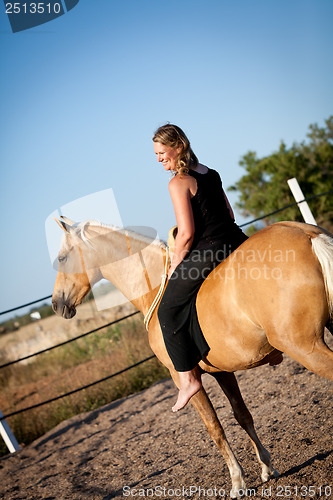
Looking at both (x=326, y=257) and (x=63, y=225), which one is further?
(x=63, y=225)

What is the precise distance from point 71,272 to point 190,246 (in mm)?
1368

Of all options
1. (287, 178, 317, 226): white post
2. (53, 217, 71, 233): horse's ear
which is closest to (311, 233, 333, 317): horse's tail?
(53, 217, 71, 233): horse's ear

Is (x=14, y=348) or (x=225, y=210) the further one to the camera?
(x=14, y=348)

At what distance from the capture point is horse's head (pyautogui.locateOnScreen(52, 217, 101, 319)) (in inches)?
144

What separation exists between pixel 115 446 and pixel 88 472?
1.98ft

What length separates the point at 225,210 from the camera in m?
2.96

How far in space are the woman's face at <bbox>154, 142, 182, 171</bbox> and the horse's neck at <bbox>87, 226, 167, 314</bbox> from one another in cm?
82

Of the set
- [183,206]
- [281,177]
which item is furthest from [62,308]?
[281,177]

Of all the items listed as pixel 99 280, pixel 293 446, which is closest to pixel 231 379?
pixel 293 446

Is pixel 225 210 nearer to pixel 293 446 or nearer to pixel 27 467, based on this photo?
pixel 293 446

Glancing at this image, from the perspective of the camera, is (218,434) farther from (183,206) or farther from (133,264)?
(183,206)

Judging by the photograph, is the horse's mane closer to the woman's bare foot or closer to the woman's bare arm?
the woman's bare arm

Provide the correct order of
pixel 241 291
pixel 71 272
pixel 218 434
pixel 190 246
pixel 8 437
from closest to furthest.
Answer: pixel 241 291, pixel 190 246, pixel 218 434, pixel 71 272, pixel 8 437

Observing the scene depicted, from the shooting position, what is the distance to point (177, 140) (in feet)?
9.37
